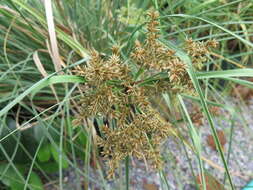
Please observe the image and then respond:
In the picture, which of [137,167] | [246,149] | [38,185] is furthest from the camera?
[246,149]

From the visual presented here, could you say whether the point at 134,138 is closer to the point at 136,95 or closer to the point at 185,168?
the point at 136,95

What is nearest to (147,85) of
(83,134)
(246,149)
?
(83,134)

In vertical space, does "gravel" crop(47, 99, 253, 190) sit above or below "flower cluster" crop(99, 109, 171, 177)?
below

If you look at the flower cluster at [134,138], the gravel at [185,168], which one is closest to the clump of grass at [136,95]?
the flower cluster at [134,138]

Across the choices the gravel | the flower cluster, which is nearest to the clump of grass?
the flower cluster

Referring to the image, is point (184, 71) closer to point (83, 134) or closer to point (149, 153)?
point (149, 153)

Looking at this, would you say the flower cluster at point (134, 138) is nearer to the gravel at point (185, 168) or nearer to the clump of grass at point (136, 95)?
the clump of grass at point (136, 95)

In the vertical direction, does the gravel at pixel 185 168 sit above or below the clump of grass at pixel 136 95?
below

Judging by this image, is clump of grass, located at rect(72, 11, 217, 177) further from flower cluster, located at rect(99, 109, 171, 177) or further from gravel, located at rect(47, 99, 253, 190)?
gravel, located at rect(47, 99, 253, 190)

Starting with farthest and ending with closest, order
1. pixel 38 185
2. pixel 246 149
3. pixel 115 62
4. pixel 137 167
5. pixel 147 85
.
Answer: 1. pixel 246 149
2. pixel 137 167
3. pixel 38 185
4. pixel 147 85
5. pixel 115 62

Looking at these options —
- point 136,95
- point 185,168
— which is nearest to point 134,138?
point 136,95

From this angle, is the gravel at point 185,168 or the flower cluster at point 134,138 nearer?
the flower cluster at point 134,138
